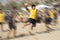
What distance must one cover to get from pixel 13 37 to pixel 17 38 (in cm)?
39

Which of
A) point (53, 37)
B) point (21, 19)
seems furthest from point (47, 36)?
point (21, 19)

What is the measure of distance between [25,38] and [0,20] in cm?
211

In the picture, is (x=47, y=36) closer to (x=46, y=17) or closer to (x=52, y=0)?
(x=46, y=17)

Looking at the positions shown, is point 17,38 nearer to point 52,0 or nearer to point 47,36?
point 47,36

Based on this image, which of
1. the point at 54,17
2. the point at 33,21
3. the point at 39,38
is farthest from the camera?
the point at 54,17

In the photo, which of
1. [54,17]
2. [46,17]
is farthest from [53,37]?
[54,17]

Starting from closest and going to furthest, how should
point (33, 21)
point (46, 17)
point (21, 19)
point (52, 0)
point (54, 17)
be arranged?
point (33, 21), point (46, 17), point (54, 17), point (21, 19), point (52, 0)

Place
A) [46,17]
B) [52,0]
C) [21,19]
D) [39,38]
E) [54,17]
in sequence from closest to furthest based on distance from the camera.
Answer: [39,38] → [46,17] → [54,17] → [21,19] → [52,0]

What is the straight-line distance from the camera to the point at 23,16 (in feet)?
69.8

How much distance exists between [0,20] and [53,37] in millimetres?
3086

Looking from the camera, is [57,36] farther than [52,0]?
No

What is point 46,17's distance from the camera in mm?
15125

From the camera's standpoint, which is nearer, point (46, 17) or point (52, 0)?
point (46, 17)

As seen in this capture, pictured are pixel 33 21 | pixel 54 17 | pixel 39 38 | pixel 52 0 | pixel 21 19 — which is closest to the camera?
pixel 39 38
